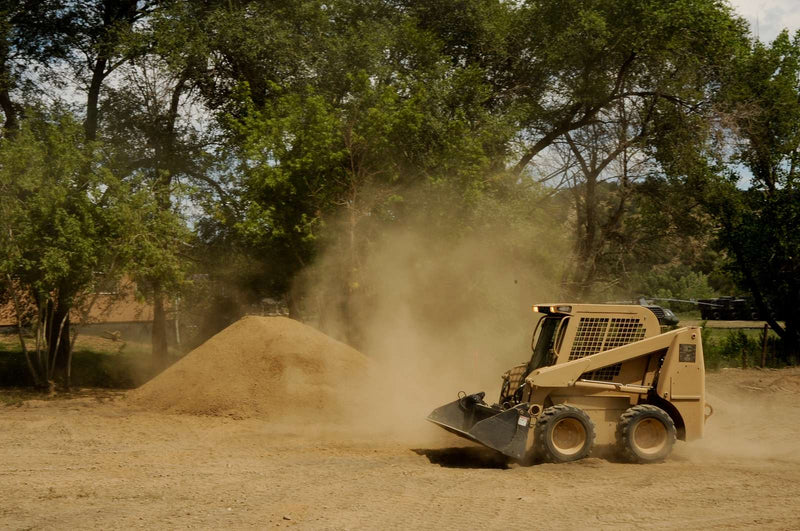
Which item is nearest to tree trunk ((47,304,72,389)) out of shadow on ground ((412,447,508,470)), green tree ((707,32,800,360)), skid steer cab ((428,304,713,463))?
shadow on ground ((412,447,508,470))

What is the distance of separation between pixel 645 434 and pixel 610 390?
31.9 inches

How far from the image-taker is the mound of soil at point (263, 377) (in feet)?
52.0

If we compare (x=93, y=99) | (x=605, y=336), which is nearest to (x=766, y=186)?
(x=605, y=336)

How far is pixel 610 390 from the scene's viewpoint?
11.2 m

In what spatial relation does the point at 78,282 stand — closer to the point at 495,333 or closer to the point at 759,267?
the point at 495,333

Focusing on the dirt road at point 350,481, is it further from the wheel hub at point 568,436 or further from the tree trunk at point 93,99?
the tree trunk at point 93,99

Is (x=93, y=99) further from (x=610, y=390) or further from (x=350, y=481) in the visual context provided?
(x=610, y=390)

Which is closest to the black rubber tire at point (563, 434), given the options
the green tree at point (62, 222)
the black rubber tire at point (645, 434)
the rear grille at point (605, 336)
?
the black rubber tire at point (645, 434)

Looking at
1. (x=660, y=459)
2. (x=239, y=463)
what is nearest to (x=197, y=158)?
(x=239, y=463)

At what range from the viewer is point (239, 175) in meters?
22.8

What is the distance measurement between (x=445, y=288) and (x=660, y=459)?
516 inches

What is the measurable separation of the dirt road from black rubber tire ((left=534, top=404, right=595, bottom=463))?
0.20 m

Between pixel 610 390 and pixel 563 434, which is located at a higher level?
pixel 610 390

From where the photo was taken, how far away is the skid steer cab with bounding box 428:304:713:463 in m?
10.9
